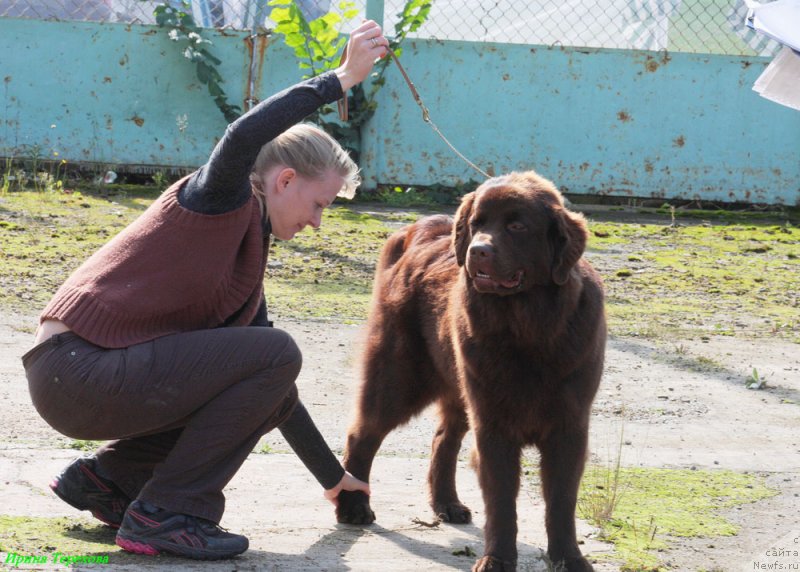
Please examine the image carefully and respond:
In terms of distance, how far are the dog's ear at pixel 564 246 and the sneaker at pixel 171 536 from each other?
132 centimetres

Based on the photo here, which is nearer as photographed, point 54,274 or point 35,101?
point 54,274

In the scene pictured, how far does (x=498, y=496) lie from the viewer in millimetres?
3766

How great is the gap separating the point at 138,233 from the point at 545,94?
348 inches

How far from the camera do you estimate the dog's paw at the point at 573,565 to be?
366 centimetres

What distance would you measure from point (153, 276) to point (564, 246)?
4.28 feet

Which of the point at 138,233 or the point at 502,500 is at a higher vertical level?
the point at 138,233

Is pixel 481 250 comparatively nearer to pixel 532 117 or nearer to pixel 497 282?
pixel 497 282

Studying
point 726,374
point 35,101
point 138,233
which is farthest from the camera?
point 35,101

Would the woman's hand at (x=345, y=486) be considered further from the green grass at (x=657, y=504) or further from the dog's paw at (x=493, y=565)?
the green grass at (x=657, y=504)

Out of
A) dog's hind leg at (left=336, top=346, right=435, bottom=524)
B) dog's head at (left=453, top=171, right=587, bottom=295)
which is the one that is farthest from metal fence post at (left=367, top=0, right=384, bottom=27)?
dog's head at (left=453, top=171, right=587, bottom=295)

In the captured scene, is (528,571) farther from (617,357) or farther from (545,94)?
(545,94)

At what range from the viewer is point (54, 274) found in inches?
308

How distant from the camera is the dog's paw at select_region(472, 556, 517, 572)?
3654 mm

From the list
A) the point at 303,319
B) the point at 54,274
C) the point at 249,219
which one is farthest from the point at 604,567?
the point at 54,274
